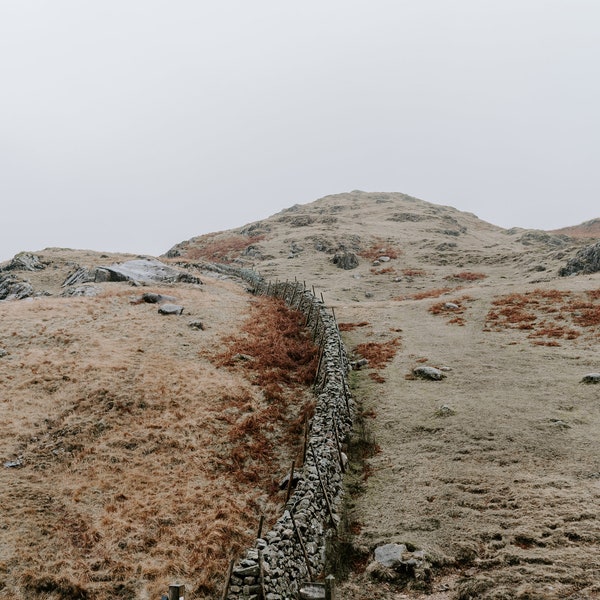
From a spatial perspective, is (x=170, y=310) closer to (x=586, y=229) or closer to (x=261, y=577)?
(x=261, y=577)

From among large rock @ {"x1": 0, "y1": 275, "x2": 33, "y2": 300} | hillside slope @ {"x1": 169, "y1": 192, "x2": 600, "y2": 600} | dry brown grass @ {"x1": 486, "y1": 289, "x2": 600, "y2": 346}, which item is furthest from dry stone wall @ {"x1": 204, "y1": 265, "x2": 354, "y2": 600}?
large rock @ {"x1": 0, "y1": 275, "x2": 33, "y2": 300}

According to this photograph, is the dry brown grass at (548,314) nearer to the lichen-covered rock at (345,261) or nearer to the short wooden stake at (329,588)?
the short wooden stake at (329,588)

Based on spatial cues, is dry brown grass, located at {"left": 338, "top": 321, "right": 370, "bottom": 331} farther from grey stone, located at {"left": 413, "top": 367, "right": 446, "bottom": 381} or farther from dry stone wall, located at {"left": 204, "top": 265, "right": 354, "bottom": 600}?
grey stone, located at {"left": 413, "top": 367, "right": 446, "bottom": 381}

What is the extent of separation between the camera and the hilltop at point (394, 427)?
10.7m

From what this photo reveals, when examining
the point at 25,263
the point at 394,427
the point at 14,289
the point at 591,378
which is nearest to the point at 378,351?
the point at 394,427

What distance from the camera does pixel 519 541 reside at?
10.6m

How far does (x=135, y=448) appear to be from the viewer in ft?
54.0

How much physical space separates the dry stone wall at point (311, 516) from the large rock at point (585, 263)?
33.0m

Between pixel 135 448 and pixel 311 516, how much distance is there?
27.2 ft

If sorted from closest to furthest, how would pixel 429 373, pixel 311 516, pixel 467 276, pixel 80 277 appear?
pixel 311 516, pixel 429 373, pixel 80 277, pixel 467 276

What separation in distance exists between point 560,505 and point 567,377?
1063cm

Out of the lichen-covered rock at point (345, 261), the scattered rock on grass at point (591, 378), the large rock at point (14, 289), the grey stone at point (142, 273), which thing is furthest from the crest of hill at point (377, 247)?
the scattered rock on grass at point (591, 378)

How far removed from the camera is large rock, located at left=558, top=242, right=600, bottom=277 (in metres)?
40.8

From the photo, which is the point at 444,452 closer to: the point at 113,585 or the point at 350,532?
the point at 350,532
